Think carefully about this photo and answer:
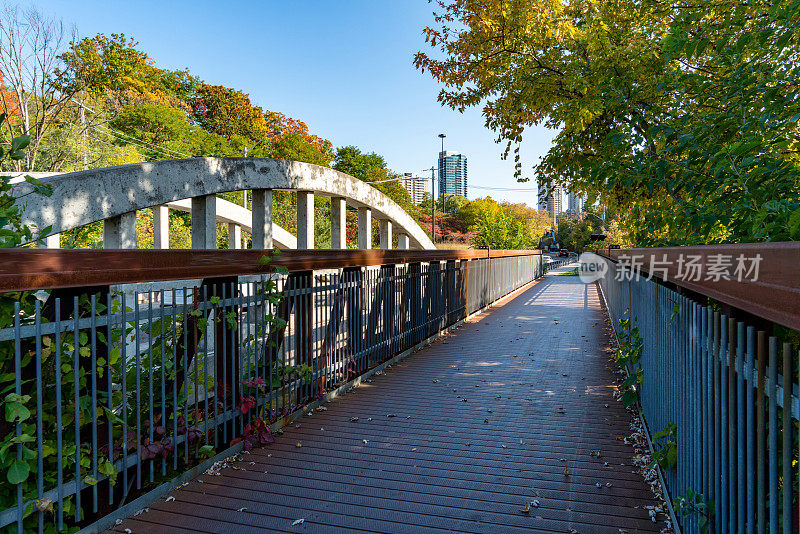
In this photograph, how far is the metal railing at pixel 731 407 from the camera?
4.82ft

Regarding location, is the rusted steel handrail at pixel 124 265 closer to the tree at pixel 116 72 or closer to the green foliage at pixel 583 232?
the tree at pixel 116 72

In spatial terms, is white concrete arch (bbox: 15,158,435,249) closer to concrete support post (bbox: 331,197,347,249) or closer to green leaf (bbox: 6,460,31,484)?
concrete support post (bbox: 331,197,347,249)

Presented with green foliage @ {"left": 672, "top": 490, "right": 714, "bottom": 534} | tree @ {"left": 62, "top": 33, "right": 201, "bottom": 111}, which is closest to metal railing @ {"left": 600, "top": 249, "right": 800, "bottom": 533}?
green foliage @ {"left": 672, "top": 490, "right": 714, "bottom": 534}

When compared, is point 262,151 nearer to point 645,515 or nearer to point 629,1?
point 629,1

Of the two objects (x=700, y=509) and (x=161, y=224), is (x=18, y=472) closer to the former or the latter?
(x=700, y=509)

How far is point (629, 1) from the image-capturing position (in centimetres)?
695

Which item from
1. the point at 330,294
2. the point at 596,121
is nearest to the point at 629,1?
the point at 596,121

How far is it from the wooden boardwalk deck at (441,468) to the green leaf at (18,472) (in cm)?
83

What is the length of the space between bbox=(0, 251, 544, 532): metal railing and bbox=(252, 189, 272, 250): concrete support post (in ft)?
17.6

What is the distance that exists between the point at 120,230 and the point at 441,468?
6.35 meters

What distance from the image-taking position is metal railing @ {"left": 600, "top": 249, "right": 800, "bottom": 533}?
4.82 ft

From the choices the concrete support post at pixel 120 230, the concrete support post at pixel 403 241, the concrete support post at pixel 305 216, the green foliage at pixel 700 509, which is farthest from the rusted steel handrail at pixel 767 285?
the concrete support post at pixel 403 241

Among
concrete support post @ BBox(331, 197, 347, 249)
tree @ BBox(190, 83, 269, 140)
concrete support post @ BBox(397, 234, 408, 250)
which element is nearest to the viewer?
concrete support post @ BBox(331, 197, 347, 249)

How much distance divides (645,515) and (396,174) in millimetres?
66893
